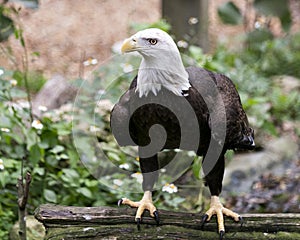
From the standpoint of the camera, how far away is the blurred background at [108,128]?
4.07m

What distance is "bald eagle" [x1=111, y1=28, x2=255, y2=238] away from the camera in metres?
Answer: 2.94

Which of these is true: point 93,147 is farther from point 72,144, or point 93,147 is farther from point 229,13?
point 229,13

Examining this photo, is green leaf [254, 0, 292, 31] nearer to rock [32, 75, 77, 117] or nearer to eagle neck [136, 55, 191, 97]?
eagle neck [136, 55, 191, 97]

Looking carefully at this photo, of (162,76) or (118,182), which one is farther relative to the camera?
(118,182)

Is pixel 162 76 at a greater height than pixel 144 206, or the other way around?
pixel 162 76

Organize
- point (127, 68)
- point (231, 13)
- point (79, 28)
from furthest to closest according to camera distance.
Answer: point (79, 28) < point (127, 68) < point (231, 13)

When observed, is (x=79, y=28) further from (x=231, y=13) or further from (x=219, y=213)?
(x=231, y=13)

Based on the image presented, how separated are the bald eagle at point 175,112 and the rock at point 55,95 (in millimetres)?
2506

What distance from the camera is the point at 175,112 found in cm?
299

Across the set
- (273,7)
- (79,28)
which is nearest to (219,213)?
(273,7)

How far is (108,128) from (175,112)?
201 centimetres

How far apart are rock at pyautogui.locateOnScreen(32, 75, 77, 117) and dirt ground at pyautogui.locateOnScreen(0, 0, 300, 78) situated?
8.86 ft

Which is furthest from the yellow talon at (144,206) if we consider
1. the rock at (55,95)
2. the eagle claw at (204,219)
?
the rock at (55,95)

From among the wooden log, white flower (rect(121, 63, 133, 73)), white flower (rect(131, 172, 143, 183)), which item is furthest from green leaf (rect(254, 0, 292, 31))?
white flower (rect(121, 63, 133, 73))
